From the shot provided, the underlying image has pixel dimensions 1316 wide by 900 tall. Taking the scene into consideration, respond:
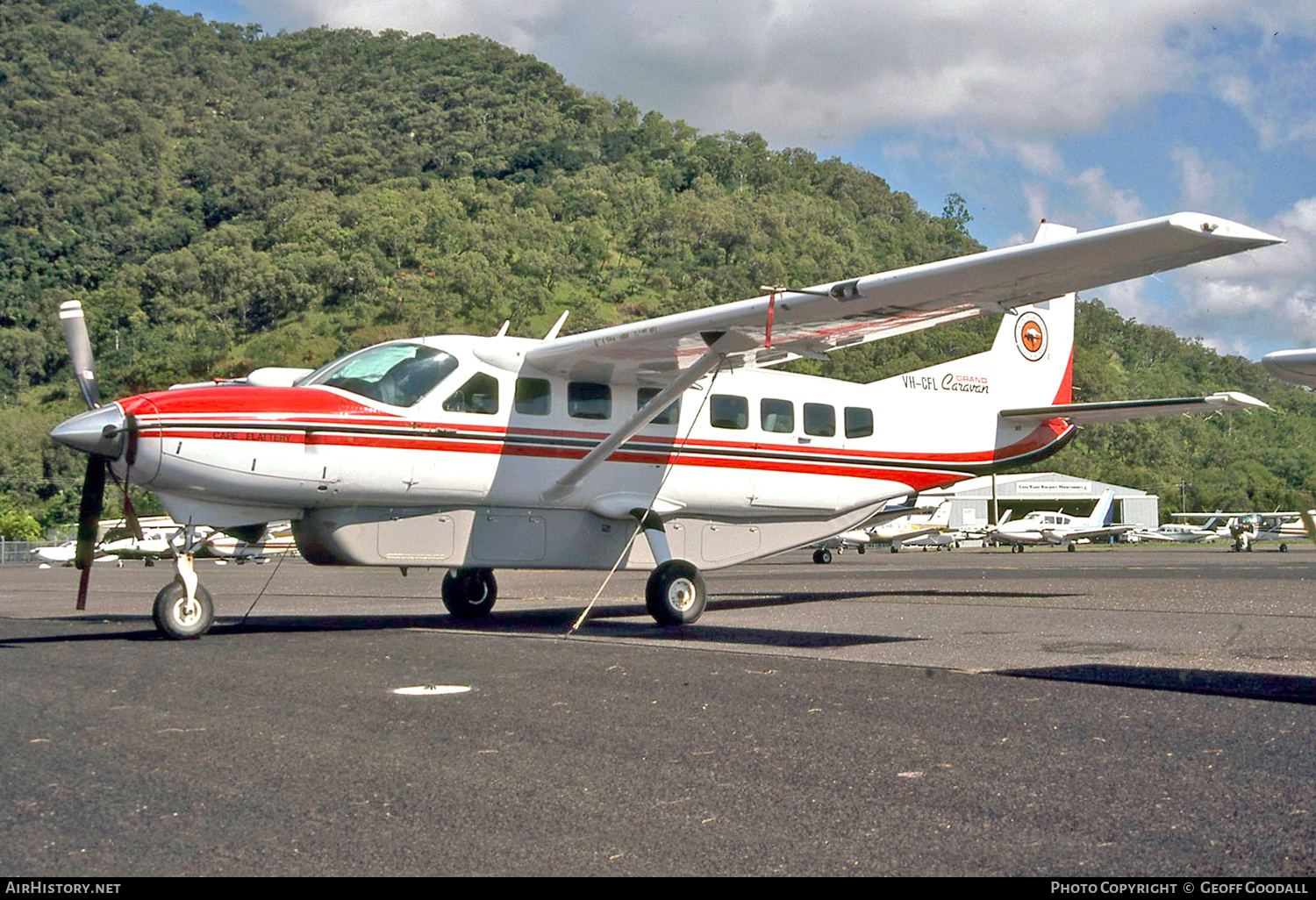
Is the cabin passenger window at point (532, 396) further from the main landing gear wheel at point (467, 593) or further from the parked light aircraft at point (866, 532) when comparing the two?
the parked light aircraft at point (866, 532)

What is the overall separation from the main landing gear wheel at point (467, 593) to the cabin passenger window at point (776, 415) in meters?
3.88

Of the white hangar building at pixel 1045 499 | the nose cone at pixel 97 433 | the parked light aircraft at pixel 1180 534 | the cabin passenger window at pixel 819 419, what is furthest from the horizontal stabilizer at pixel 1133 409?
the white hangar building at pixel 1045 499

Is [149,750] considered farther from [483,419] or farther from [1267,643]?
[1267,643]

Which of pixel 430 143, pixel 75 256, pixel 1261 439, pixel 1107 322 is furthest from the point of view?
pixel 430 143

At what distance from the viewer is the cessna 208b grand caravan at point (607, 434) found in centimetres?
1132

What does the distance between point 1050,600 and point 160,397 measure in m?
11.6

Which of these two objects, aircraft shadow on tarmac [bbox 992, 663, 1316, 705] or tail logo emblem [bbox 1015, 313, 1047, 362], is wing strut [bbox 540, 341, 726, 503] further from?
tail logo emblem [bbox 1015, 313, 1047, 362]

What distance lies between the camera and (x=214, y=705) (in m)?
7.53

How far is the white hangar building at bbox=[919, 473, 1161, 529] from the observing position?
88.8 metres

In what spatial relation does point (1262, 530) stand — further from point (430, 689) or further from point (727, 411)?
point (430, 689)

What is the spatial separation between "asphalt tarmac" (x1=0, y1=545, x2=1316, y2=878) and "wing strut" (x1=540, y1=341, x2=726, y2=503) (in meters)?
2.06

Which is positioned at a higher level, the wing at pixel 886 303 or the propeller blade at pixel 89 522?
the wing at pixel 886 303

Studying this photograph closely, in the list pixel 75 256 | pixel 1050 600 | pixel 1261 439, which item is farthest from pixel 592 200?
pixel 1050 600

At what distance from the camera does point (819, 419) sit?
15977mm
